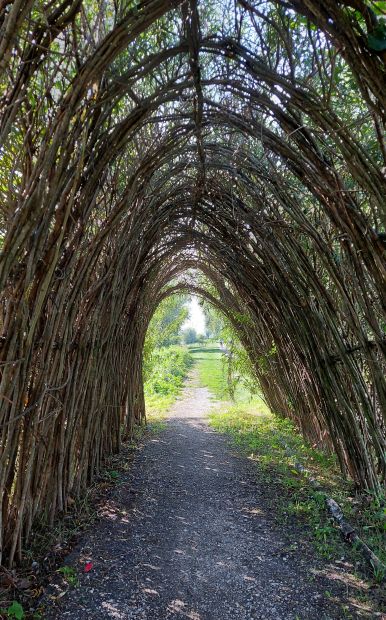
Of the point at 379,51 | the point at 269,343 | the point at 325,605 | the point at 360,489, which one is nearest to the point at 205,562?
the point at 325,605

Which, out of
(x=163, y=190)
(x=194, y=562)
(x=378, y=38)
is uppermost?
(x=163, y=190)

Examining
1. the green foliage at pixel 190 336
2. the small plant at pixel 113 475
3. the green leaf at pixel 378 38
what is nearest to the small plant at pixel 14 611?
the small plant at pixel 113 475

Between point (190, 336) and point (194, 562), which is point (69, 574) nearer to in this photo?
point (194, 562)

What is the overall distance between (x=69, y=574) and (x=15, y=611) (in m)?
0.47

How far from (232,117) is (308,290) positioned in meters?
1.50

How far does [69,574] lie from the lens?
2311mm

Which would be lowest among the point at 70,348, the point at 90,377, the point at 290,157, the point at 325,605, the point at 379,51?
the point at 325,605

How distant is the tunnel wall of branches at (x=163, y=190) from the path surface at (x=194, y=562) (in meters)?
0.45

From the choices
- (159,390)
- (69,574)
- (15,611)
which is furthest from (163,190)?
(159,390)

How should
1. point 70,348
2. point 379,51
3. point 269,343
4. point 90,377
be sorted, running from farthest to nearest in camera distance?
1. point 269,343
2. point 90,377
3. point 70,348
4. point 379,51

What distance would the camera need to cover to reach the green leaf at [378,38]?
1.34 metres

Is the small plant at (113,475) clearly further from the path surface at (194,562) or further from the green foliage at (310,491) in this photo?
the green foliage at (310,491)

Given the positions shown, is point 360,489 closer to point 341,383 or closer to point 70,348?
point 341,383

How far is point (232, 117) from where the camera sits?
9.11 feet
